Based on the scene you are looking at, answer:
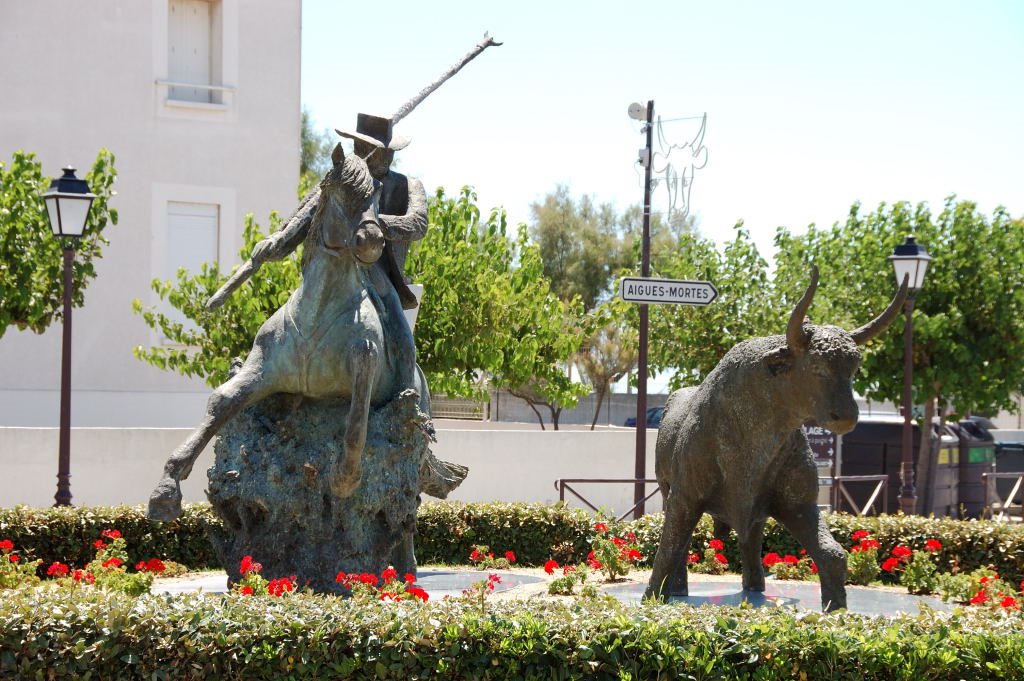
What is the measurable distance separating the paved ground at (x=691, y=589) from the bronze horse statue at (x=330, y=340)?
1.16 m

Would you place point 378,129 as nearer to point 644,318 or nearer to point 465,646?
point 465,646

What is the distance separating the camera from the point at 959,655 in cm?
575

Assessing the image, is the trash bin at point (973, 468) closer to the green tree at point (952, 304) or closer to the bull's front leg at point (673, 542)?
the green tree at point (952, 304)

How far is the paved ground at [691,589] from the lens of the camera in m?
8.28

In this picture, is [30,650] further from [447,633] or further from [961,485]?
[961,485]

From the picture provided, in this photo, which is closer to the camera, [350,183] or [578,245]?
[350,183]

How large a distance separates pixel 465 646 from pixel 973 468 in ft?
60.5

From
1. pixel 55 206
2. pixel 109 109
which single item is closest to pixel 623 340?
Answer: pixel 109 109

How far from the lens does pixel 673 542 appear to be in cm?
777

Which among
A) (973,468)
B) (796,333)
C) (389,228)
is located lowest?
(973,468)

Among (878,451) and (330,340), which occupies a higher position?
(330,340)

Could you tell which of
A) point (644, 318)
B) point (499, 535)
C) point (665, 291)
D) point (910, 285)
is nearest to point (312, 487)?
point (499, 535)

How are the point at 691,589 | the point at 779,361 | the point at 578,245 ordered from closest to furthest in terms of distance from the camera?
the point at 779,361 < the point at 691,589 < the point at 578,245

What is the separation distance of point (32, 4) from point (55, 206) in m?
9.67
